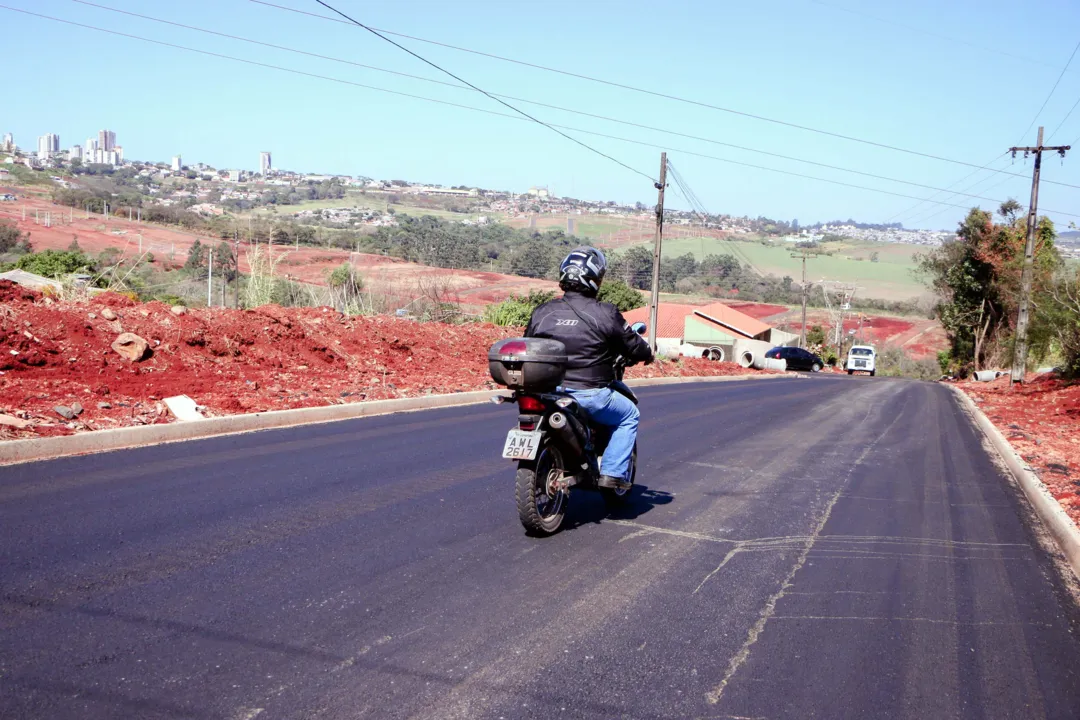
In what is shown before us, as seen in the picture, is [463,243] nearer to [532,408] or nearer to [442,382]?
[442,382]

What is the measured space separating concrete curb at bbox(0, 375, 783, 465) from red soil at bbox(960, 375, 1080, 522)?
28.5 ft

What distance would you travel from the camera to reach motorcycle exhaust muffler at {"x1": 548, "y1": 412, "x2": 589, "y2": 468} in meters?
6.55

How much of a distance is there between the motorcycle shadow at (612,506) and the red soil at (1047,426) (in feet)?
12.1

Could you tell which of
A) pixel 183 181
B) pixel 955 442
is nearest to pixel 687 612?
pixel 955 442

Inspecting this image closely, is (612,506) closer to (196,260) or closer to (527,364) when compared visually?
(527,364)

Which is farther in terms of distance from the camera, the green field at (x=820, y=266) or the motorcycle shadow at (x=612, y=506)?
the green field at (x=820, y=266)

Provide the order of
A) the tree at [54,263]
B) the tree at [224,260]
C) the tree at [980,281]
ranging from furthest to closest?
1. the tree at [980,281]
2. the tree at [224,260]
3. the tree at [54,263]

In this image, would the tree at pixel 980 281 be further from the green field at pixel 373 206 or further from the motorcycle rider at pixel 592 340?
the green field at pixel 373 206

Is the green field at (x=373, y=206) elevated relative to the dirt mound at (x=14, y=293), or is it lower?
elevated

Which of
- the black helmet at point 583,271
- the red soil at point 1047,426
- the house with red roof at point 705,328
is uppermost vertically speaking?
the black helmet at point 583,271

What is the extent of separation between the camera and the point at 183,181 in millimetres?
118688

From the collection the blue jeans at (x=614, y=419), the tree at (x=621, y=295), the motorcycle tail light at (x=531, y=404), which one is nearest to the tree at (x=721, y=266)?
the tree at (x=621, y=295)

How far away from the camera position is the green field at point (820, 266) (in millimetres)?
128375

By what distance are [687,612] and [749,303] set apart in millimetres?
109563
